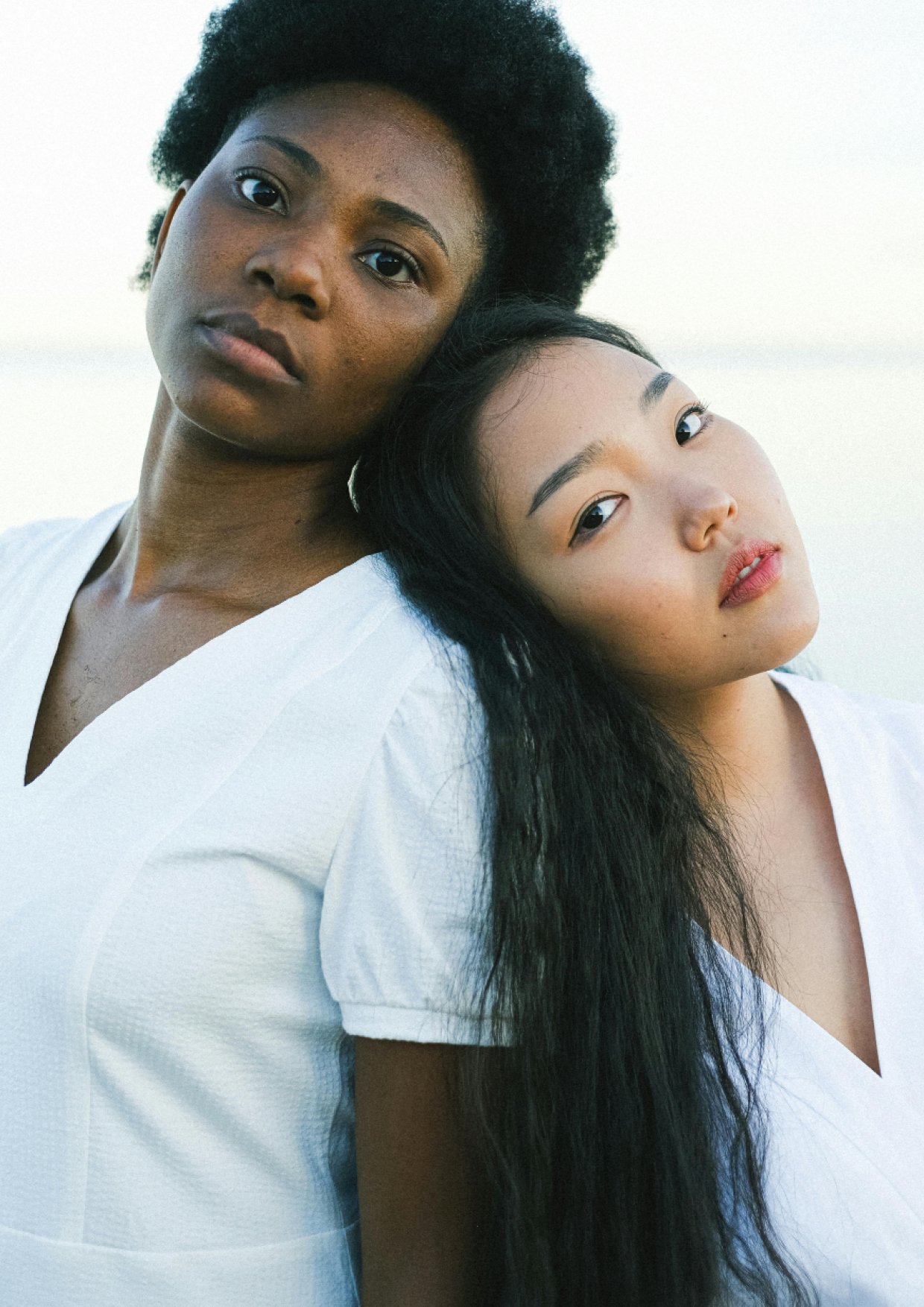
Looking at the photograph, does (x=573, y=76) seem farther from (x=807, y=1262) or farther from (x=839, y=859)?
(x=807, y=1262)

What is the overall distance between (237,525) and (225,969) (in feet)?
2.10

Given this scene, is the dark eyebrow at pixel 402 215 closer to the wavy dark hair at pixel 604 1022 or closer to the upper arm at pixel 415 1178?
the wavy dark hair at pixel 604 1022

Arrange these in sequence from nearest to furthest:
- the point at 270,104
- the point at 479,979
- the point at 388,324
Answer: the point at 479,979 → the point at 388,324 → the point at 270,104

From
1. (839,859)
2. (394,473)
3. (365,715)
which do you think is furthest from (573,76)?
(839,859)

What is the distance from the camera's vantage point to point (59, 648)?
5.49ft

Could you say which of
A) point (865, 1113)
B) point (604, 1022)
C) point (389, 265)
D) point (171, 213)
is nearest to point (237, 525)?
point (389, 265)

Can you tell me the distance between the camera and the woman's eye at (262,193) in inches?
62.3

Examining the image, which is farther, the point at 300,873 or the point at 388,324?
the point at 388,324

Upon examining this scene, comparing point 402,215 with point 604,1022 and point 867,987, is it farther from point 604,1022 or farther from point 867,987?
point 867,987

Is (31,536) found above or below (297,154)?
below

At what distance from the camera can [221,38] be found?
6.03ft

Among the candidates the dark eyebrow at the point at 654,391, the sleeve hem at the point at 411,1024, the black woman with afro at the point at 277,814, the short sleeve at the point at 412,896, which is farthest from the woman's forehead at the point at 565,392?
the sleeve hem at the point at 411,1024

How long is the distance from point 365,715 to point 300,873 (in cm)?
17

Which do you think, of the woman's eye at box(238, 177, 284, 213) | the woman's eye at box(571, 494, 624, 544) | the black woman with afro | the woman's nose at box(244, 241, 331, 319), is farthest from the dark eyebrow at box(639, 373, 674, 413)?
the woman's eye at box(238, 177, 284, 213)
